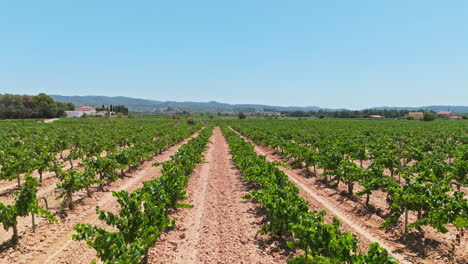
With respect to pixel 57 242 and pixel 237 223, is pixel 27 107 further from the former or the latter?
pixel 237 223

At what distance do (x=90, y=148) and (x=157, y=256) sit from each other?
17.0m

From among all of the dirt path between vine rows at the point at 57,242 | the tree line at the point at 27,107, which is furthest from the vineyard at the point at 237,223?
the tree line at the point at 27,107

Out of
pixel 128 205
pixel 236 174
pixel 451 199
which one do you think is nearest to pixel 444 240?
pixel 451 199

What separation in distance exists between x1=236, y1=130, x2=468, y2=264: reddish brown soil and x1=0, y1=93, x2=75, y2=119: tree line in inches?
4397

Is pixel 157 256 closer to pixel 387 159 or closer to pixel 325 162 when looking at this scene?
pixel 325 162

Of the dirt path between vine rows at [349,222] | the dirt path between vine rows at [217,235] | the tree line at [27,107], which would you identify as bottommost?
the dirt path between vine rows at [217,235]

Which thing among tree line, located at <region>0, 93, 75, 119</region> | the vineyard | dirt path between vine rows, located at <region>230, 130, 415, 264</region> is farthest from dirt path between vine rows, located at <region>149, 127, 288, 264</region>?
tree line, located at <region>0, 93, 75, 119</region>

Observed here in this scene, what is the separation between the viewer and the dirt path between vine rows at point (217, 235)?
782 cm

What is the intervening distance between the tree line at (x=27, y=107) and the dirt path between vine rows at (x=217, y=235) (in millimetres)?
107040

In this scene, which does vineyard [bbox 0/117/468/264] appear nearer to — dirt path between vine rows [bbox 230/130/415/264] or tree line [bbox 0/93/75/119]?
dirt path between vine rows [bbox 230/130/415/264]

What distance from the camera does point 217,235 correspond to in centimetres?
919

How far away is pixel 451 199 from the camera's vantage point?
8.27 m

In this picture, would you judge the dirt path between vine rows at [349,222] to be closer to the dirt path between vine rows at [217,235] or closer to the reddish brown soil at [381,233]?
the reddish brown soil at [381,233]

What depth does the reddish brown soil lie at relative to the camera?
25.8 feet
